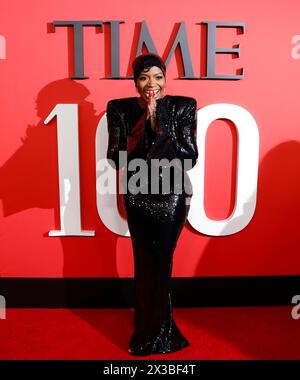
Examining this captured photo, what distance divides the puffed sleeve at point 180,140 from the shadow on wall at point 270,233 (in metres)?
0.75

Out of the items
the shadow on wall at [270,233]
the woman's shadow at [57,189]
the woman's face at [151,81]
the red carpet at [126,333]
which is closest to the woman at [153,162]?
the woman's face at [151,81]

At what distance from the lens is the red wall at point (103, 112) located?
1.88 m

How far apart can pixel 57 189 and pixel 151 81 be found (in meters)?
1.00

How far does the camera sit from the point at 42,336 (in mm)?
1883

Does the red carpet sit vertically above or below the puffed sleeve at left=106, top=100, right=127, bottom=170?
below

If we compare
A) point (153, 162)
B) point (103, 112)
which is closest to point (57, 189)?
point (103, 112)

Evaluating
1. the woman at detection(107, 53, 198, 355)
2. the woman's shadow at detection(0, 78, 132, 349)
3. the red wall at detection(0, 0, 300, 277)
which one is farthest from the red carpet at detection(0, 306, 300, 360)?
the woman at detection(107, 53, 198, 355)

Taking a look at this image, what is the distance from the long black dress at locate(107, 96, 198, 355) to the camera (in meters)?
1.52

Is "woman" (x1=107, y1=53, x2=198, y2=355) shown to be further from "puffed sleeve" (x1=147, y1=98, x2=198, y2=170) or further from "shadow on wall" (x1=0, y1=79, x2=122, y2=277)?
"shadow on wall" (x1=0, y1=79, x2=122, y2=277)

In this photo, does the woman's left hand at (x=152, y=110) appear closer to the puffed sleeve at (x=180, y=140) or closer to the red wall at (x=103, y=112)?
the puffed sleeve at (x=180, y=140)

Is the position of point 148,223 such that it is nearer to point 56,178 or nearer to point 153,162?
point 153,162

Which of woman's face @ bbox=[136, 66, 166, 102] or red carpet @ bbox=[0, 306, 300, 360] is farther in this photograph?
red carpet @ bbox=[0, 306, 300, 360]
